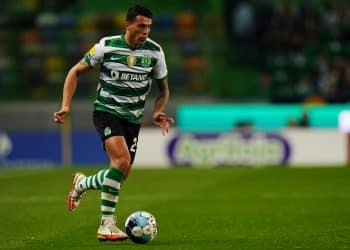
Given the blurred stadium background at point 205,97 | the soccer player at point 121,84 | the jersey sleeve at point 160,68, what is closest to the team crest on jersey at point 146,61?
the soccer player at point 121,84

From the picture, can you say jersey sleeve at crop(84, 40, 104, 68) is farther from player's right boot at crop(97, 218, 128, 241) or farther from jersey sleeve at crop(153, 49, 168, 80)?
player's right boot at crop(97, 218, 128, 241)

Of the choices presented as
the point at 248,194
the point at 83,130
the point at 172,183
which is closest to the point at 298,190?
the point at 248,194

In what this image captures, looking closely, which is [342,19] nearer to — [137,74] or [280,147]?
[280,147]

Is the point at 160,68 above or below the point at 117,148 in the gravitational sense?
above

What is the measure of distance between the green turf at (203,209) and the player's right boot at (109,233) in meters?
0.09

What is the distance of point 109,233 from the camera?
→ 965 centimetres

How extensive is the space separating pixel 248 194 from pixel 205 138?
834 cm

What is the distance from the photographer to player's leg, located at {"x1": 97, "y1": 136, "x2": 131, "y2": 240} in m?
9.70

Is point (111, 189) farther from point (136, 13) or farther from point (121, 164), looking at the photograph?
point (136, 13)

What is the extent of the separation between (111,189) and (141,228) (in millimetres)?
533

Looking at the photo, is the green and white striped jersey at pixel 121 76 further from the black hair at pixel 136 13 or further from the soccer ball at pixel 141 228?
the soccer ball at pixel 141 228

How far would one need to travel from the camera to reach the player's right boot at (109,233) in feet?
31.6

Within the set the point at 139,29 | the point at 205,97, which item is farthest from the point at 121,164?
the point at 205,97

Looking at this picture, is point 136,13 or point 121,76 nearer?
point 136,13
